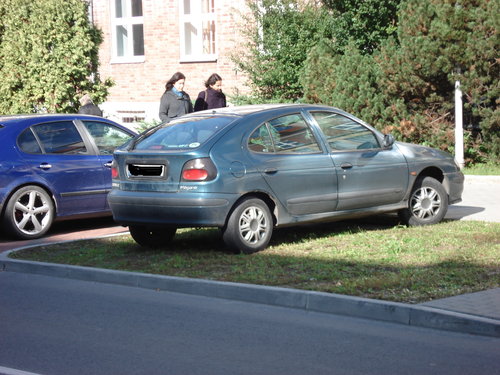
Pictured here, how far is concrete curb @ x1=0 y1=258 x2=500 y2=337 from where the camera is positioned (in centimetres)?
665

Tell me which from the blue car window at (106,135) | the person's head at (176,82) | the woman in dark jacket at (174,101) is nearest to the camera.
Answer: the blue car window at (106,135)

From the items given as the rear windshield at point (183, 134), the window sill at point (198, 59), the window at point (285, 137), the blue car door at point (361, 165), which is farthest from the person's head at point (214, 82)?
the window sill at point (198, 59)

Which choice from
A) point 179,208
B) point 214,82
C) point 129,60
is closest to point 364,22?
point 214,82

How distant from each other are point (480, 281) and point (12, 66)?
17738 millimetres

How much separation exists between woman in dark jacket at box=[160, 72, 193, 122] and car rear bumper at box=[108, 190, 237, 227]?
18.8ft

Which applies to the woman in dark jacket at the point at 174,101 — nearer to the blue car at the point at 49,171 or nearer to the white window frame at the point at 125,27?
the blue car at the point at 49,171

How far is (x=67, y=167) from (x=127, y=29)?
16838 millimetres

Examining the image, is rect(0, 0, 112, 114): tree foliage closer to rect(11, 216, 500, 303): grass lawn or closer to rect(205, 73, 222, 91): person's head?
rect(205, 73, 222, 91): person's head

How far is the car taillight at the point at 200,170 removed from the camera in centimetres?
→ 951

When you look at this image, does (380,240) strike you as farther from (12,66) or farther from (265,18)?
(12,66)

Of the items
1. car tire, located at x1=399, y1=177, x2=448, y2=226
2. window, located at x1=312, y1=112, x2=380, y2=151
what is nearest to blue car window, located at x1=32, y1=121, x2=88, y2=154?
window, located at x1=312, y1=112, x2=380, y2=151

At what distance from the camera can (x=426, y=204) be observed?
11.5 m

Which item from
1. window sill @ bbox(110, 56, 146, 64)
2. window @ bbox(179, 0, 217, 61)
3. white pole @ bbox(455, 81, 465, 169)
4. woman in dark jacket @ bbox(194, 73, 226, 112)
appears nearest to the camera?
woman in dark jacket @ bbox(194, 73, 226, 112)

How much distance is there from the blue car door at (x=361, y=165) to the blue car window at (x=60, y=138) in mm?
3576
